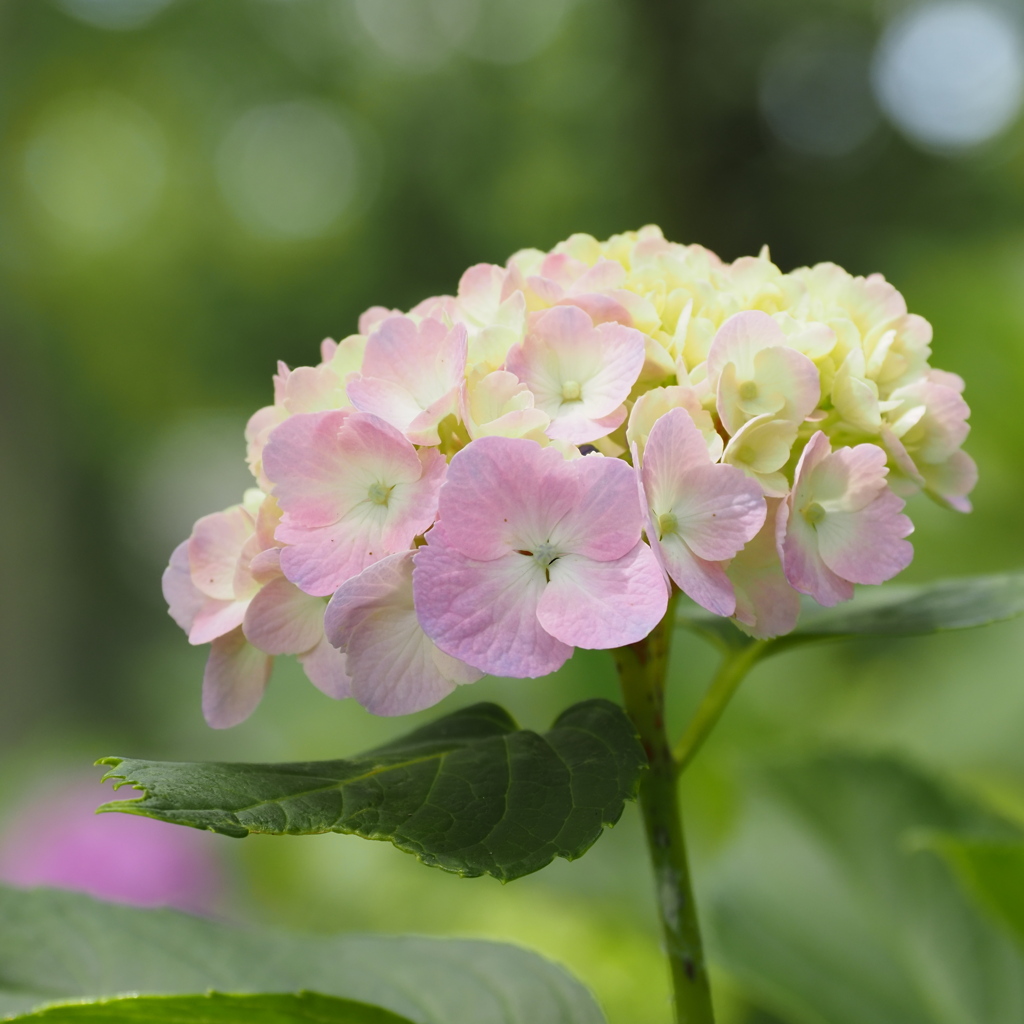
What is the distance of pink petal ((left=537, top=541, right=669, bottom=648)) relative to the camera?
374mm

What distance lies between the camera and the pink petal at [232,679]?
0.49 meters

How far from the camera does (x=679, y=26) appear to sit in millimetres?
3996

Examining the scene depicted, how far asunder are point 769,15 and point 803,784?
7217 mm

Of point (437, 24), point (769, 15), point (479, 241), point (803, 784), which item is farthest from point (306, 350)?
point (803, 784)

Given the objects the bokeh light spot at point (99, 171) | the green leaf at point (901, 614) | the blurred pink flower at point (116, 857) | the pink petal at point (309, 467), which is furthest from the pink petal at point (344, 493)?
the bokeh light spot at point (99, 171)

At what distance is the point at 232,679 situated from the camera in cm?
49

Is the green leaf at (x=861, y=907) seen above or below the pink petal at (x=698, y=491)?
below

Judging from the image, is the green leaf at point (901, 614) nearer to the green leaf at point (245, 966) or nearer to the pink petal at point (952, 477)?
the pink petal at point (952, 477)

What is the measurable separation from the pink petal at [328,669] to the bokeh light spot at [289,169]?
8611mm

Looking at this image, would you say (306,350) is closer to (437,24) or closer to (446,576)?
(437,24)

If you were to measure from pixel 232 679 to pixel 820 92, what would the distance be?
26.7ft

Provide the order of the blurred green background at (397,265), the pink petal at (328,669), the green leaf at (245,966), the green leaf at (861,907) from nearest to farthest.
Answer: the pink petal at (328,669)
the green leaf at (245,966)
the green leaf at (861,907)
the blurred green background at (397,265)

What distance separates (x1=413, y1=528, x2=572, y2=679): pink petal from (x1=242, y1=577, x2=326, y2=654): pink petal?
97 millimetres

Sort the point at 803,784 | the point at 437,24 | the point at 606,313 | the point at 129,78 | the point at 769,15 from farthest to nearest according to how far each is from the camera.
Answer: the point at 437,24, the point at 769,15, the point at 129,78, the point at 803,784, the point at 606,313
